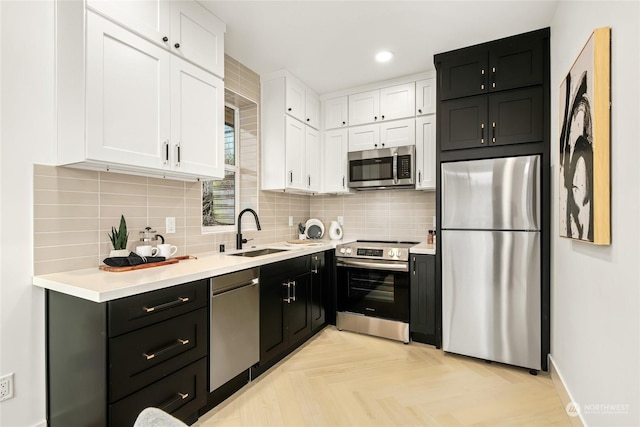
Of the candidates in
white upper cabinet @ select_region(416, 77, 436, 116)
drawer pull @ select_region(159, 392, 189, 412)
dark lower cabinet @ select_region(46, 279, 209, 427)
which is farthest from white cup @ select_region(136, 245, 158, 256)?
white upper cabinet @ select_region(416, 77, 436, 116)

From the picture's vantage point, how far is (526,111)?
94.6 inches

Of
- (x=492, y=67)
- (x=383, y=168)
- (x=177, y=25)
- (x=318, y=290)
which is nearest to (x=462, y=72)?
(x=492, y=67)

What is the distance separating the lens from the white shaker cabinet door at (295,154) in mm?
3146

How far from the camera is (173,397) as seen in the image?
158 cm

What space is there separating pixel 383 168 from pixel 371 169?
5.5 inches

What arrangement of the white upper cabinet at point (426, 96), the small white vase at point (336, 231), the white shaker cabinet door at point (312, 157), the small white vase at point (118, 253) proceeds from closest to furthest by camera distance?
1. the small white vase at point (118, 253)
2. the white upper cabinet at point (426, 96)
3. the white shaker cabinet door at point (312, 157)
4. the small white vase at point (336, 231)

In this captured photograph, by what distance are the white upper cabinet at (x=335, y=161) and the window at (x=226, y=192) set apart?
1.08 meters

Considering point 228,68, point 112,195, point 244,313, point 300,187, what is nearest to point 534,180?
point 300,187

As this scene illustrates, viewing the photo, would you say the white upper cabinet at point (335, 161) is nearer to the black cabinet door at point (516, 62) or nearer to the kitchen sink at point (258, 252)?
the kitchen sink at point (258, 252)

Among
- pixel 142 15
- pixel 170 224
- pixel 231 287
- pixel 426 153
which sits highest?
pixel 142 15

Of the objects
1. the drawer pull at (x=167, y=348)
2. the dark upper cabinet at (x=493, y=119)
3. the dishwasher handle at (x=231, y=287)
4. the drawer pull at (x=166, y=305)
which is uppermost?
the dark upper cabinet at (x=493, y=119)

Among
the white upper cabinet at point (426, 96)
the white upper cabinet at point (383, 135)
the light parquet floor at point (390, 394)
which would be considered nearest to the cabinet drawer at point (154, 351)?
the light parquet floor at point (390, 394)

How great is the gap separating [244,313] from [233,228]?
1.07 metres

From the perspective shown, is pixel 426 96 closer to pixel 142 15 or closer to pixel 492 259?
pixel 492 259
